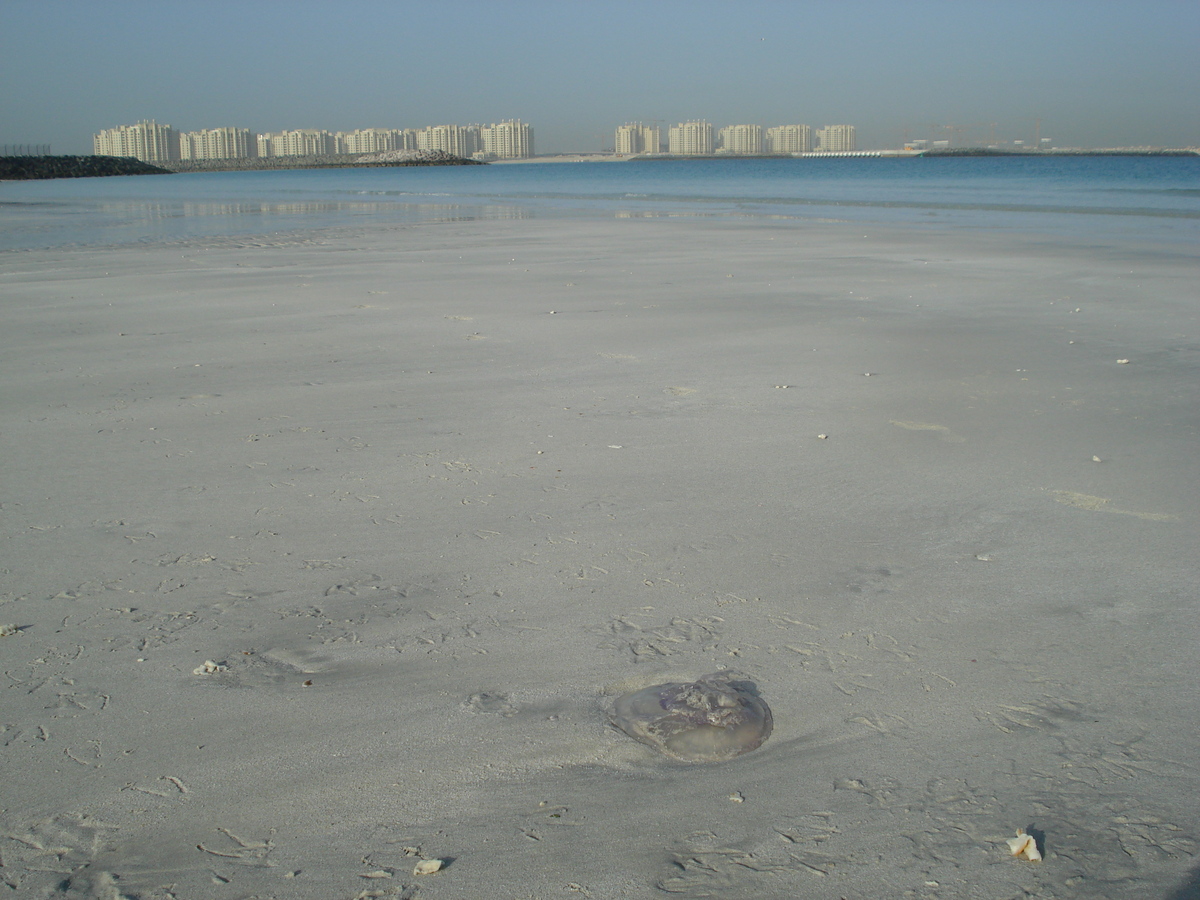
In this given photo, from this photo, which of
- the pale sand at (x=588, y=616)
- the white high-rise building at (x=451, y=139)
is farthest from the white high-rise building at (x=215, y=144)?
the pale sand at (x=588, y=616)

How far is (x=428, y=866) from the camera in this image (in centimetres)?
176

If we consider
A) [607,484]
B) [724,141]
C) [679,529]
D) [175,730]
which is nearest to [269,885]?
[175,730]

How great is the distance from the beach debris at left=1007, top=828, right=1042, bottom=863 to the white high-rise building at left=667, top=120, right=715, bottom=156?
17893 cm

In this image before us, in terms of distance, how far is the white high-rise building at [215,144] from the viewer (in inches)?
6186

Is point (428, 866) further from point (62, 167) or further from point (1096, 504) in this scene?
point (62, 167)

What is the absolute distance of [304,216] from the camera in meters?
21.8

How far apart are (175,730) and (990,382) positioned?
4632 mm

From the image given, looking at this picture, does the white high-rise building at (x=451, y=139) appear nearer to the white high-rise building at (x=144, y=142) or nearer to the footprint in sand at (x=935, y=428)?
the white high-rise building at (x=144, y=142)

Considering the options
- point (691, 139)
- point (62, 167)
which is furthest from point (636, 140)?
point (62, 167)

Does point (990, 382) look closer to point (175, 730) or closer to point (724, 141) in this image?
point (175, 730)

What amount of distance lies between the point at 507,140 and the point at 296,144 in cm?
3763

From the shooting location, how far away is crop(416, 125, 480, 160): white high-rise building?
6767 inches

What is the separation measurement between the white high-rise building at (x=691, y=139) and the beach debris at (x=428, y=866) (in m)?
179

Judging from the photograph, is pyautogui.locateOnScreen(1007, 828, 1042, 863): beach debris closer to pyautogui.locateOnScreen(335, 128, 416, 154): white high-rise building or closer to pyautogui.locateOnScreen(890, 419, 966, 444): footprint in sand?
pyautogui.locateOnScreen(890, 419, 966, 444): footprint in sand
